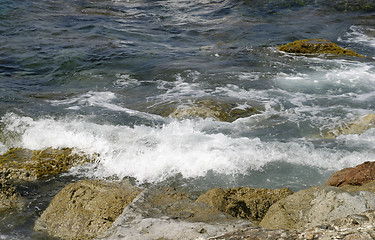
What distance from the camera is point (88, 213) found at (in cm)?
420

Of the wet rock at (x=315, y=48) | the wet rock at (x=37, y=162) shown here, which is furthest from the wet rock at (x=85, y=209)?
the wet rock at (x=315, y=48)

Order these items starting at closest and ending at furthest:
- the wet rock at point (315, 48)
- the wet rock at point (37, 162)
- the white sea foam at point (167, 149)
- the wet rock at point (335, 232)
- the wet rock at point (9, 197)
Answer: the wet rock at point (335, 232)
the wet rock at point (9, 197)
the wet rock at point (37, 162)
the white sea foam at point (167, 149)
the wet rock at point (315, 48)

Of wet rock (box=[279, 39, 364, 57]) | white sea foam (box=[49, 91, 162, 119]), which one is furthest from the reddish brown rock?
wet rock (box=[279, 39, 364, 57])

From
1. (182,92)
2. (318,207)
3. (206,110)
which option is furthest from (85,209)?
(182,92)

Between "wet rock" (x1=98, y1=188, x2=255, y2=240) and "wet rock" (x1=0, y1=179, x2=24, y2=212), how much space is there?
2057 millimetres

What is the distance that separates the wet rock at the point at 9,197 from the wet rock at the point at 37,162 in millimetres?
380

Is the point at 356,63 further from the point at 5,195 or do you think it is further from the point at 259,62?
the point at 5,195

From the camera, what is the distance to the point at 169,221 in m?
3.11

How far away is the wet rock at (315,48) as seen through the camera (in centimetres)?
1209

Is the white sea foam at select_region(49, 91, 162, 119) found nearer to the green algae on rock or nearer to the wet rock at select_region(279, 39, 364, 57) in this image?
the green algae on rock

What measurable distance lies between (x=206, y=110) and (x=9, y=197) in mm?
4097

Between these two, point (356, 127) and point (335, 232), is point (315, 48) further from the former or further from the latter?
point (335, 232)

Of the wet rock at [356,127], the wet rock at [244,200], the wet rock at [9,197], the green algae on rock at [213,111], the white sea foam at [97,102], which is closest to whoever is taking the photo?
the wet rock at [244,200]

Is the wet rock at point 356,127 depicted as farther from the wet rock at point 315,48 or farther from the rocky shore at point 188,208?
the wet rock at point 315,48
